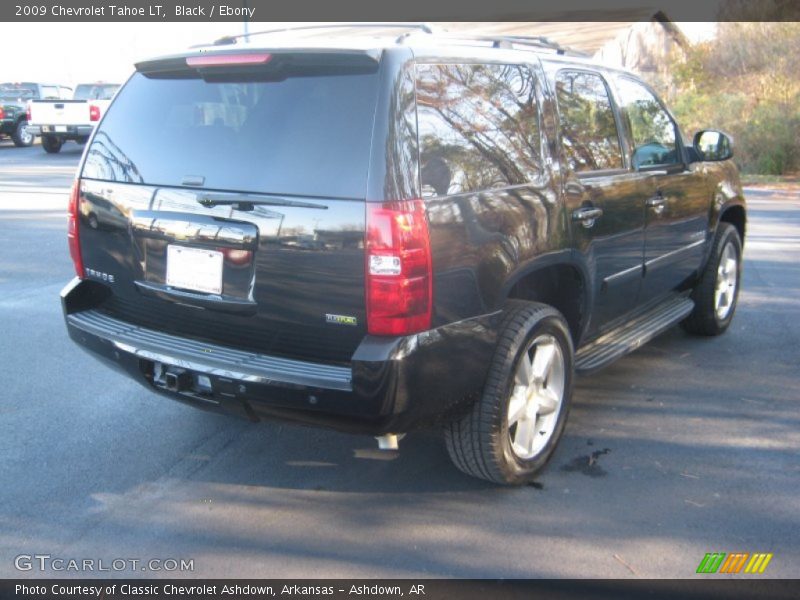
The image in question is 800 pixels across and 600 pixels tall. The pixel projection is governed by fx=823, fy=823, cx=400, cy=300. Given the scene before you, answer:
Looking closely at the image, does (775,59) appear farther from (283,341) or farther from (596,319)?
(283,341)

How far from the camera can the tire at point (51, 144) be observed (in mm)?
23911

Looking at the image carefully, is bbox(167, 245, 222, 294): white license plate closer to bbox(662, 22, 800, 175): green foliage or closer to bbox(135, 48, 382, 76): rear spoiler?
bbox(135, 48, 382, 76): rear spoiler

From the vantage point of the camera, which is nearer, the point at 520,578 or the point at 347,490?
the point at 520,578

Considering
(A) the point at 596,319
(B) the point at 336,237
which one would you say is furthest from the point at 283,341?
(A) the point at 596,319


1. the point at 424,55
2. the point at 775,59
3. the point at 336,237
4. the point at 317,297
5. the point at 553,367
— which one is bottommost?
the point at 553,367

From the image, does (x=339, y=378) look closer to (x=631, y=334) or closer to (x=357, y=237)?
(x=357, y=237)

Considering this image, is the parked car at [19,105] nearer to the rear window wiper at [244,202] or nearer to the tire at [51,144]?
the tire at [51,144]

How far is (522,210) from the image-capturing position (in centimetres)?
360

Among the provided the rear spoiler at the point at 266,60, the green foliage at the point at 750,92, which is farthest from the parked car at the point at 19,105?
the rear spoiler at the point at 266,60

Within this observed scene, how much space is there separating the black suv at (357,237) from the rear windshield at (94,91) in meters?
23.4

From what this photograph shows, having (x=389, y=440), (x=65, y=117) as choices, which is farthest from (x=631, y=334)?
(x=65, y=117)

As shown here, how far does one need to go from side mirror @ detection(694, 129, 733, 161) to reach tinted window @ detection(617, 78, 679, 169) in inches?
15.1

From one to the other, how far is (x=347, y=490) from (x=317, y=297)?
1080mm

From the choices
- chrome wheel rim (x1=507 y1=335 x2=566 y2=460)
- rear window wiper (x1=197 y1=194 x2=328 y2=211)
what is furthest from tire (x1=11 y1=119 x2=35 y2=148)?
chrome wheel rim (x1=507 y1=335 x2=566 y2=460)
